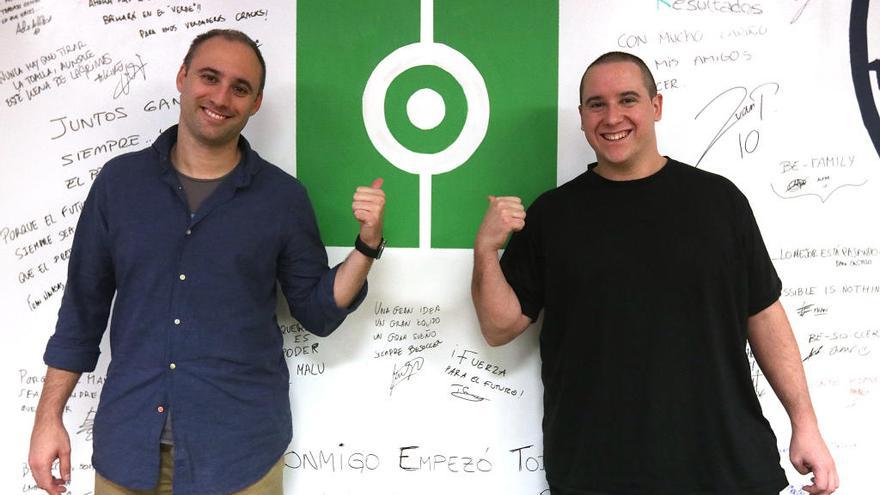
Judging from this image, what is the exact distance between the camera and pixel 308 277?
4.26 ft

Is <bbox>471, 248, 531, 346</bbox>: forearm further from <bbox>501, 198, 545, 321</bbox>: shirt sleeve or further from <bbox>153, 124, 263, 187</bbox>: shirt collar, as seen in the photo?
<bbox>153, 124, 263, 187</bbox>: shirt collar

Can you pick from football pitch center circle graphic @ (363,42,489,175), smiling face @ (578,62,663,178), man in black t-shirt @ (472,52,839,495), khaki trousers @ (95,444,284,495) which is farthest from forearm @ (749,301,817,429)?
khaki trousers @ (95,444,284,495)

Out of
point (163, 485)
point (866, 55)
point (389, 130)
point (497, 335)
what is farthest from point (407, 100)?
point (866, 55)

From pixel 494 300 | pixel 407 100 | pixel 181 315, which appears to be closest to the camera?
pixel 181 315

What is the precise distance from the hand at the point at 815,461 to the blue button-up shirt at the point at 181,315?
1.03m

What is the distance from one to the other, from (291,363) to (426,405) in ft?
1.21

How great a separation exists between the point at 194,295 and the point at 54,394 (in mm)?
393

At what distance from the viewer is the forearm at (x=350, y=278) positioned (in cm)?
123

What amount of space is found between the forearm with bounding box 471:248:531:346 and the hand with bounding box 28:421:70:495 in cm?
94

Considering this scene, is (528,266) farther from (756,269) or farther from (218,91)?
(218,91)

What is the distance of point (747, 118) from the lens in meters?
1.48

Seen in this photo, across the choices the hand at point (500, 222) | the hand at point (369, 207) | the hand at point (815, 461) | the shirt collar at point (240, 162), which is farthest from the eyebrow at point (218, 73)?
the hand at point (815, 461)

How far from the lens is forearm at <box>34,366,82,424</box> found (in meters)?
1.23

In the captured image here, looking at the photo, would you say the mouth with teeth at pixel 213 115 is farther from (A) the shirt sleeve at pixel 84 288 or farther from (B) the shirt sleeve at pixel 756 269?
(B) the shirt sleeve at pixel 756 269
